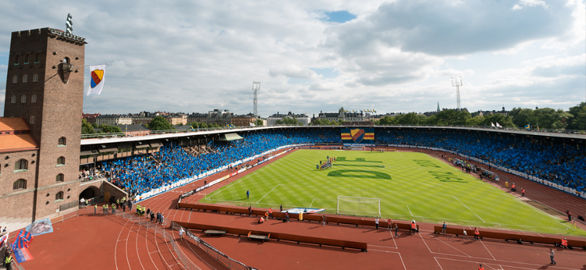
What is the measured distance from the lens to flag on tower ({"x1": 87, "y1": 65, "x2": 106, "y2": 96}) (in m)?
26.0

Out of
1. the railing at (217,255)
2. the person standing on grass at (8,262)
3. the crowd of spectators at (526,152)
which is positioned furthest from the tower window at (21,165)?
the crowd of spectators at (526,152)

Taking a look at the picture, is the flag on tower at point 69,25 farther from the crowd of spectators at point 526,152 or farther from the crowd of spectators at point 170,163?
the crowd of spectators at point 526,152

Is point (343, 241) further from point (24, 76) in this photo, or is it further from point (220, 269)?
point (24, 76)

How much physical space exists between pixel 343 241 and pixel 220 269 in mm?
9271

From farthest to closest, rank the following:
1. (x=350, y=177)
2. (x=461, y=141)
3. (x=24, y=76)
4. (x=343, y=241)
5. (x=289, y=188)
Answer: (x=461, y=141)
(x=350, y=177)
(x=289, y=188)
(x=24, y=76)
(x=343, y=241)

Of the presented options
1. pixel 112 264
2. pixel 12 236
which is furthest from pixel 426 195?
pixel 12 236

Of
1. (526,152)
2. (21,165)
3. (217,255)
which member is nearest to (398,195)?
(217,255)

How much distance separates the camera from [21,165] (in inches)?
920

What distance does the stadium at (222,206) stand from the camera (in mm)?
18125

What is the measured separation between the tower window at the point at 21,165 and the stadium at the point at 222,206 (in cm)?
14

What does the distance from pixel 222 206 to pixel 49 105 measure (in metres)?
20.4

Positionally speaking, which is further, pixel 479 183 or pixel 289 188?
pixel 479 183

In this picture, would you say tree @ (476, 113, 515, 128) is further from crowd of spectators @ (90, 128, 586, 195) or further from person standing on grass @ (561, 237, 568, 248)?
person standing on grass @ (561, 237, 568, 248)

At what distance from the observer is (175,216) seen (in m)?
26.0
